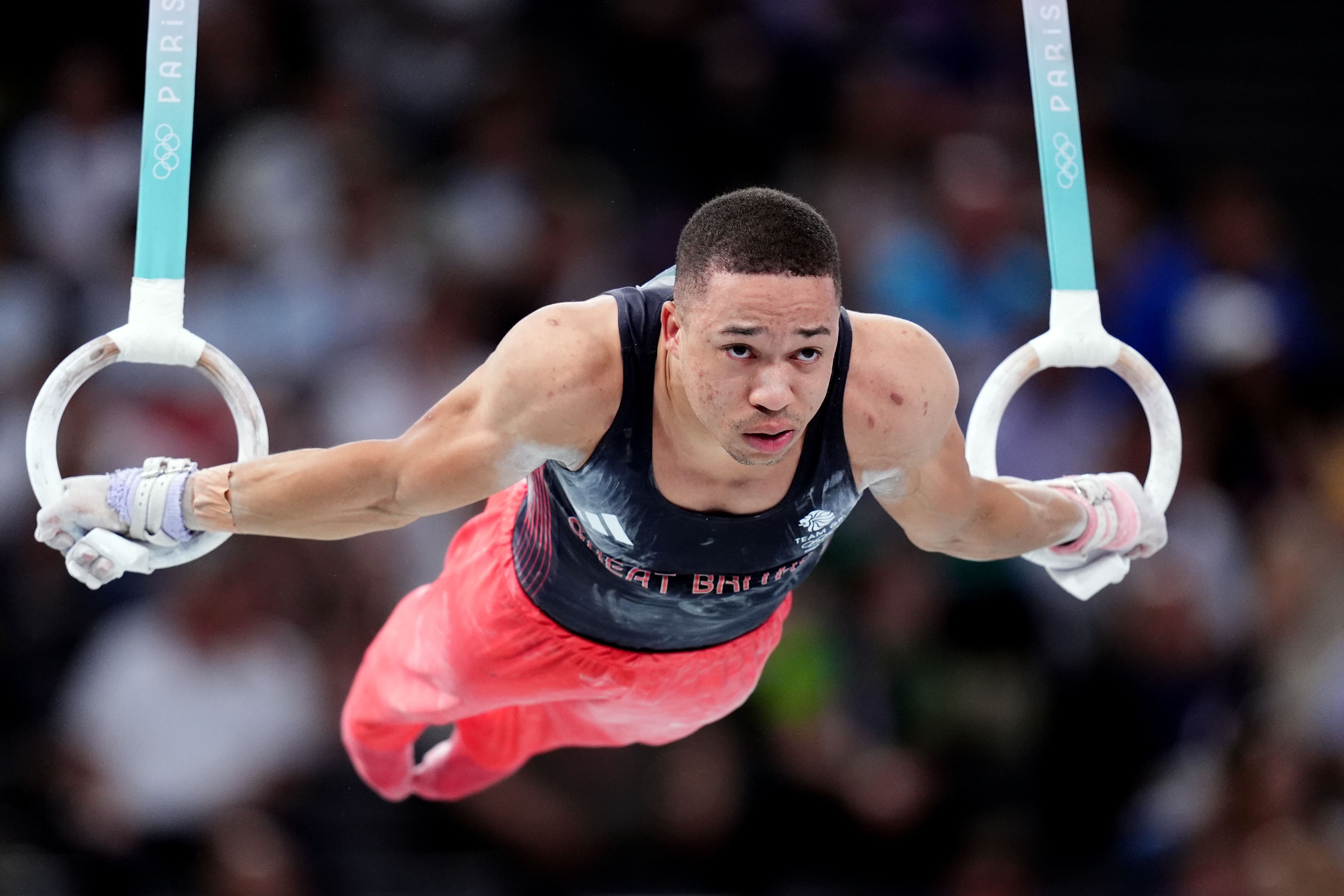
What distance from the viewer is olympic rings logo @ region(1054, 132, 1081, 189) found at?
2990mm

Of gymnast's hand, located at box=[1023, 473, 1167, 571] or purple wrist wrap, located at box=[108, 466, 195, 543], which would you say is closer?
purple wrist wrap, located at box=[108, 466, 195, 543]

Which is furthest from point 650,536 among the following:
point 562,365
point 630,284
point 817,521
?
point 630,284

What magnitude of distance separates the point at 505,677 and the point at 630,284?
254 cm

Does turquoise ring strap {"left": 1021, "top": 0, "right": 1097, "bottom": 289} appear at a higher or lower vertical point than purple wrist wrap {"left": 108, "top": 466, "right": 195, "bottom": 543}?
higher

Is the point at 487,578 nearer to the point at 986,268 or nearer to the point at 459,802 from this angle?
the point at 459,802

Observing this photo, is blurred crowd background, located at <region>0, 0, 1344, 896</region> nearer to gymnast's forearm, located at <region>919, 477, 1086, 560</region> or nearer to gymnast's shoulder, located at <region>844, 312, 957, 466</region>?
gymnast's forearm, located at <region>919, 477, 1086, 560</region>

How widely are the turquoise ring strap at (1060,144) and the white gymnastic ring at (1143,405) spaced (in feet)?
0.60

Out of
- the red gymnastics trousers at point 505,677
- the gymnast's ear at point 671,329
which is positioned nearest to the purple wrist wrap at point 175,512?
the red gymnastics trousers at point 505,677

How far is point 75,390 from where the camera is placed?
9.06 ft

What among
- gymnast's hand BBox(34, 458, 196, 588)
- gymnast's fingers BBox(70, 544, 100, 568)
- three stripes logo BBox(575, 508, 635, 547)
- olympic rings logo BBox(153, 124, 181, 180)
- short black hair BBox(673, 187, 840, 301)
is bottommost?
gymnast's fingers BBox(70, 544, 100, 568)

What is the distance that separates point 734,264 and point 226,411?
2991 mm

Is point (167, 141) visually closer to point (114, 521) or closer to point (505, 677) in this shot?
point (114, 521)

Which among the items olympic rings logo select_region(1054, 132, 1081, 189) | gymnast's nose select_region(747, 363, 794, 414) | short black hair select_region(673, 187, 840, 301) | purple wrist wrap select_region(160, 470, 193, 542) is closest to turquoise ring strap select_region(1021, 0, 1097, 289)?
olympic rings logo select_region(1054, 132, 1081, 189)

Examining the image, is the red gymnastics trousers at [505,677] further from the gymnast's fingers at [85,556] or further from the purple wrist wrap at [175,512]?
the gymnast's fingers at [85,556]
